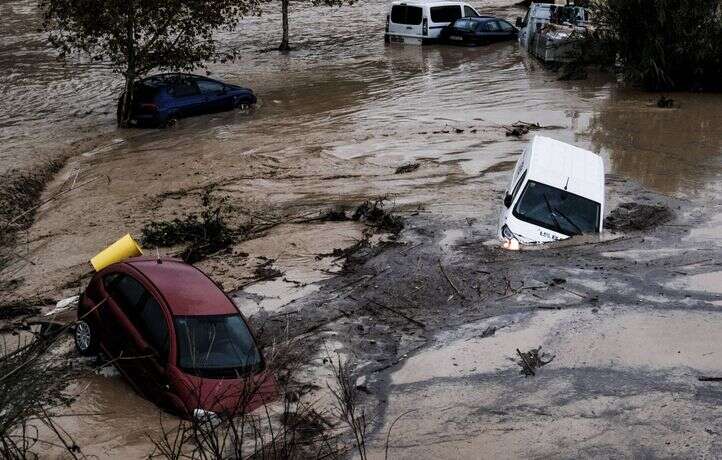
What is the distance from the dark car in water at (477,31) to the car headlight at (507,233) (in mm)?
19591

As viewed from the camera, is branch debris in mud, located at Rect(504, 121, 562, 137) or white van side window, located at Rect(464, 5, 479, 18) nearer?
branch debris in mud, located at Rect(504, 121, 562, 137)

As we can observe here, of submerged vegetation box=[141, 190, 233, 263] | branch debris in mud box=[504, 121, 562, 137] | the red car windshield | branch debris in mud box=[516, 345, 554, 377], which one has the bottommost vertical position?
branch debris in mud box=[516, 345, 554, 377]

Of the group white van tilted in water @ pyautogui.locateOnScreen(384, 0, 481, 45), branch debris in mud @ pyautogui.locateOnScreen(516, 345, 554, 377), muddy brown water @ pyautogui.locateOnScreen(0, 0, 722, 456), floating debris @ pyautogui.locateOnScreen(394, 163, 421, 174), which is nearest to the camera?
branch debris in mud @ pyautogui.locateOnScreen(516, 345, 554, 377)

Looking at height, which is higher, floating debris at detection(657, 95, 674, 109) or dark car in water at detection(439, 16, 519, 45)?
dark car in water at detection(439, 16, 519, 45)

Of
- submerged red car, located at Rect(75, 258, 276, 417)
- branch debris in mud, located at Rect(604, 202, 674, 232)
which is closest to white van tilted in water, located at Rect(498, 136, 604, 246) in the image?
branch debris in mud, located at Rect(604, 202, 674, 232)

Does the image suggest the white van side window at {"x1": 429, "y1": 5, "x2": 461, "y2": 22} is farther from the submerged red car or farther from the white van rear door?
the submerged red car

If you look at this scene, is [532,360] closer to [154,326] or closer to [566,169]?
[154,326]

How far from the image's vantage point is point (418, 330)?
11312 mm

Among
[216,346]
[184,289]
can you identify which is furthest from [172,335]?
[184,289]

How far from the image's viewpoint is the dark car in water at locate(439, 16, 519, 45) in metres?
32.2

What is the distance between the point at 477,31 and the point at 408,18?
2.55 metres

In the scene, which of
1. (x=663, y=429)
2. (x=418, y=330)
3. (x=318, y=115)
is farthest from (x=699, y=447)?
(x=318, y=115)

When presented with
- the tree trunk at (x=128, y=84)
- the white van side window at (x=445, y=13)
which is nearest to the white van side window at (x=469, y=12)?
the white van side window at (x=445, y=13)

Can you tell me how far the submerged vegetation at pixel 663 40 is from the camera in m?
24.7
